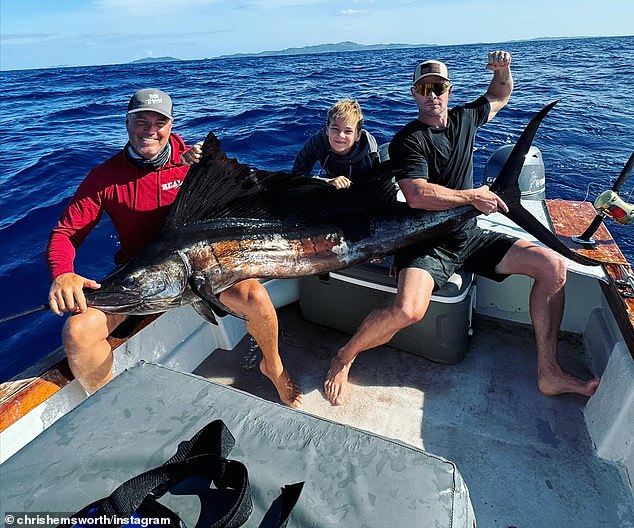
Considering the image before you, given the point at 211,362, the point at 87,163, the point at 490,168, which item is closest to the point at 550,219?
the point at 490,168

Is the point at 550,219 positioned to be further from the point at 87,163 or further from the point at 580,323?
the point at 87,163

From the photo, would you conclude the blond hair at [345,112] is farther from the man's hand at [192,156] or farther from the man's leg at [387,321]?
the man's leg at [387,321]

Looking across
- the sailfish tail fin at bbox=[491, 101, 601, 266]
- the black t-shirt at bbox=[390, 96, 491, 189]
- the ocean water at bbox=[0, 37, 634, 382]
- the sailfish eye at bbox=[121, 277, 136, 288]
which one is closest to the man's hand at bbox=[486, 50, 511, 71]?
the black t-shirt at bbox=[390, 96, 491, 189]

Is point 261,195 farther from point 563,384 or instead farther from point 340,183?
point 563,384

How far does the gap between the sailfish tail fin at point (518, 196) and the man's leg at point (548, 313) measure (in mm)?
64

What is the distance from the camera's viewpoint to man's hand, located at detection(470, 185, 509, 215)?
2.22 meters

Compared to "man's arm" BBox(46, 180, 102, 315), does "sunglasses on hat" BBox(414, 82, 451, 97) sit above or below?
above

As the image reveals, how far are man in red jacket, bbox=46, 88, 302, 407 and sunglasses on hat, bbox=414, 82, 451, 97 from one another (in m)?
1.11

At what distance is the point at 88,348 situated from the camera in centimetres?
178

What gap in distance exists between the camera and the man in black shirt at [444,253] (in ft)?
7.08

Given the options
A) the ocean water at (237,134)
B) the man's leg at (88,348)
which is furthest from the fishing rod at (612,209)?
the ocean water at (237,134)

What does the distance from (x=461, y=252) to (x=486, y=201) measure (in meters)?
0.27

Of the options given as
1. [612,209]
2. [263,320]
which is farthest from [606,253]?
[263,320]

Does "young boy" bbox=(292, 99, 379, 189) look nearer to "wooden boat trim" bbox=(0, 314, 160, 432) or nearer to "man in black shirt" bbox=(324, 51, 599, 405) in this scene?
"man in black shirt" bbox=(324, 51, 599, 405)
